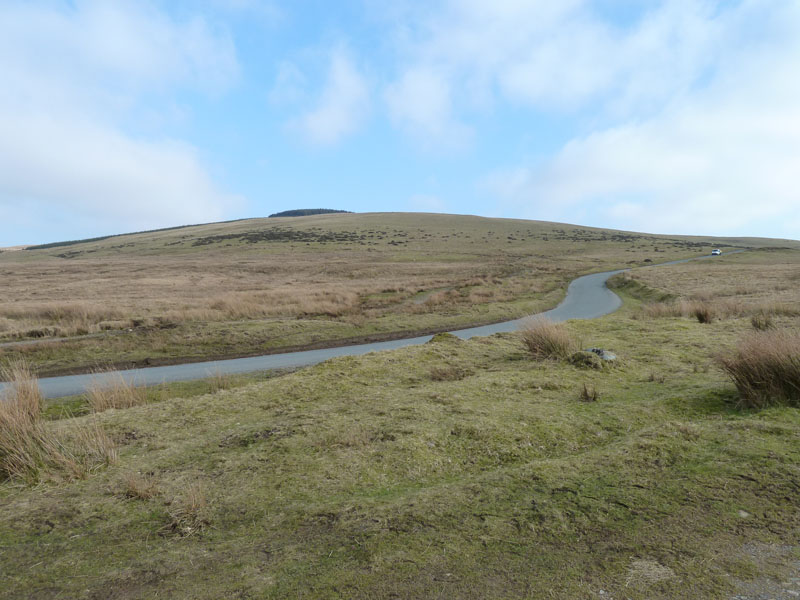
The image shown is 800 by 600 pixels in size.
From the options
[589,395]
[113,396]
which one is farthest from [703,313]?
[113,396]

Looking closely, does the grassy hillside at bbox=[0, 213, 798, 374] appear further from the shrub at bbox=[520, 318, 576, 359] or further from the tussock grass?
the tussock grass

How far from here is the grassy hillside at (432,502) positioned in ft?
13.9

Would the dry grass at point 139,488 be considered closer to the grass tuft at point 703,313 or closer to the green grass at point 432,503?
the green grass at point 432,503

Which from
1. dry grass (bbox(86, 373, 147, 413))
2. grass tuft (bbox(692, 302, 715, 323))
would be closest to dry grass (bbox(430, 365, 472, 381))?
dry grass (bbox(86, 373, 147, 413))

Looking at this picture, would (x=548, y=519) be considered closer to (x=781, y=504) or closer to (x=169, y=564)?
(x=781, y=504)

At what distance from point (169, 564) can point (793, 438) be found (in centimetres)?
729

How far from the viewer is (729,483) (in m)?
5.44

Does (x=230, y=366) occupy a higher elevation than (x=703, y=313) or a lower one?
lower

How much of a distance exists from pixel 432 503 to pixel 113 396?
8.73 m

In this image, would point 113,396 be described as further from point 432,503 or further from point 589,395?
point 589,395

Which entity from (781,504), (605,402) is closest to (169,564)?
(781,504)

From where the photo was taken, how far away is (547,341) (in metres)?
13.0

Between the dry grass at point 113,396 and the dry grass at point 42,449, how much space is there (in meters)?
3.03

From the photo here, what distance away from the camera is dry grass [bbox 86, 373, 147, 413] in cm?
1084
